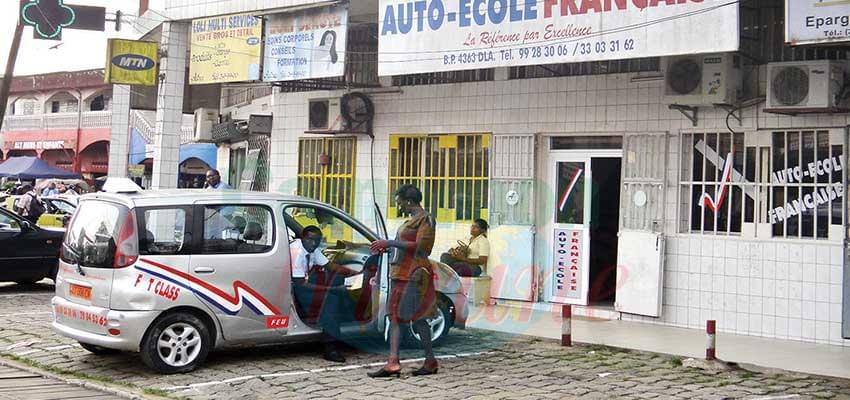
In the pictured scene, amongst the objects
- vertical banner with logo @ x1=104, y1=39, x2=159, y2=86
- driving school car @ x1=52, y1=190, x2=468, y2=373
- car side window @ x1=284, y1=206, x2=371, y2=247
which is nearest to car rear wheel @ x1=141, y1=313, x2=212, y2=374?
driving school car @ x1=52, y1=190, x2=468, y2=373

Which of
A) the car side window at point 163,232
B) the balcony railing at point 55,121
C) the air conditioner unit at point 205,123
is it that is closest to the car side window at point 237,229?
the car side window at point 163,232

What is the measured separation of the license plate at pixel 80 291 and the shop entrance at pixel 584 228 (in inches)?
265

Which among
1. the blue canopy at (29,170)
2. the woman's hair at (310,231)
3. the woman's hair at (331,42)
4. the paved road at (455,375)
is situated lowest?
the paved road at (455,375)

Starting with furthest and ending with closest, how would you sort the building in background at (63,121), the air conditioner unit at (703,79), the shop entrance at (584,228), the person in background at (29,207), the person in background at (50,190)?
the building in background at (63,121) < the person in background at (50,190) < the person in background at (29,207) < the shop entrance at (584,228) < the air conditioner unit at (703,79)

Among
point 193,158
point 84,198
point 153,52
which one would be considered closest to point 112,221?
point 84,198

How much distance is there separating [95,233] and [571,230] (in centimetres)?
670

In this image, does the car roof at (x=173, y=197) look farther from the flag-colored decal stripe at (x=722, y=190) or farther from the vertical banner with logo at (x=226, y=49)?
the vertical banner with logo at (x=226, y=49)

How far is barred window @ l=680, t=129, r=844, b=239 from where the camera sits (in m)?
10.5

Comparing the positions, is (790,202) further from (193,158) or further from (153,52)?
(193,158)

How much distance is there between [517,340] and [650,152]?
312 centimetres

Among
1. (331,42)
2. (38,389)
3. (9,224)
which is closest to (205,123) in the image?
(9,224)

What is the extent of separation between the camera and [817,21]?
8797 mm

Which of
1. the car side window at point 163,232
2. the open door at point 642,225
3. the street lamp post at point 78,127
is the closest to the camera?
the car side window at point 163,232

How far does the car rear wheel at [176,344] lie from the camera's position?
26.5 ft
